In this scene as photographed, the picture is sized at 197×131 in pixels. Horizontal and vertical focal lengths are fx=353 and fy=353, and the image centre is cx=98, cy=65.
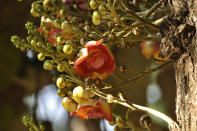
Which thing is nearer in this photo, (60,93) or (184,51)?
(184,51)

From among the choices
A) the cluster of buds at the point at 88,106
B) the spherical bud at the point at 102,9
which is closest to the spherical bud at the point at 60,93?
the cluster of buds at the point at 88,106

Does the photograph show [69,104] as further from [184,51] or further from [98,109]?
[184,51]

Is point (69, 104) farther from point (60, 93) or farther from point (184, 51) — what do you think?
point (184, 51)

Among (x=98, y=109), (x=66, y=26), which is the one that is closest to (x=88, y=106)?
(x=98, y=109)

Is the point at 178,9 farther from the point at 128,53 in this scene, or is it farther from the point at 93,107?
the point at 128,53

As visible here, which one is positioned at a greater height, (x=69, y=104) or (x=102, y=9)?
(x=102, y=9)

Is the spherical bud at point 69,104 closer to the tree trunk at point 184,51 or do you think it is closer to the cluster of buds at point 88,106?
the cluster of buds at point 88,106

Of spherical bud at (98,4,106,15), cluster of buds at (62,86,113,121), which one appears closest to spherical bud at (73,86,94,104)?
cluster of buds at (62,86,113,121)
